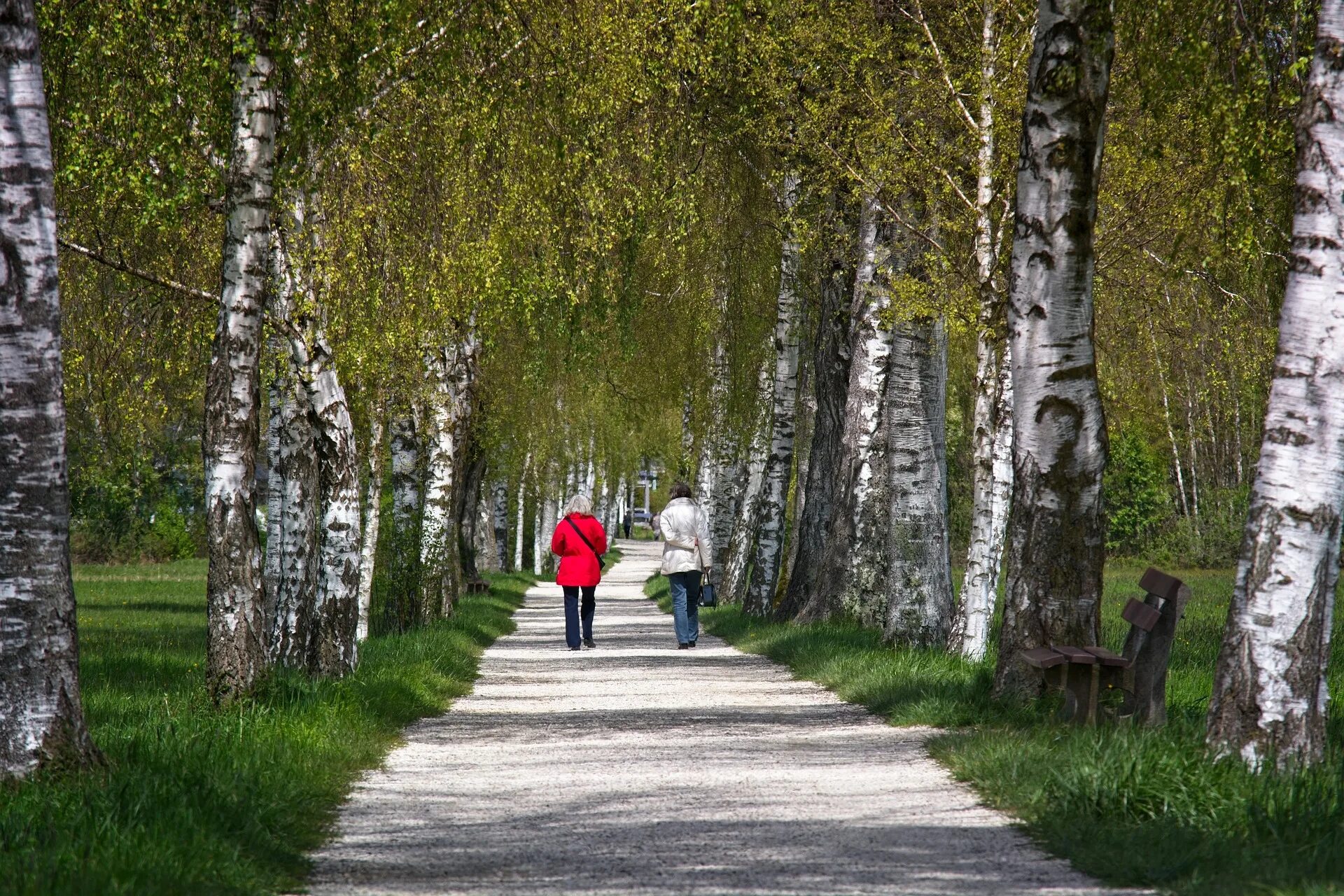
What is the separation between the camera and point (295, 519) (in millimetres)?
14297

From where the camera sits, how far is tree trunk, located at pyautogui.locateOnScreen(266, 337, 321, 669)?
14141mm

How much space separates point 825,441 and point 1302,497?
14.9 metres

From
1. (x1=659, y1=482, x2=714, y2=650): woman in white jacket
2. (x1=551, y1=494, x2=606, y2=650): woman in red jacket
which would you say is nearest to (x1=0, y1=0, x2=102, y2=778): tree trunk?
(x1=551, y1=494, x2=606, y2=650): woman in red jacket

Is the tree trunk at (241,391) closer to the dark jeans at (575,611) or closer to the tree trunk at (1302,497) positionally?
the tree trunk at (1302,497)

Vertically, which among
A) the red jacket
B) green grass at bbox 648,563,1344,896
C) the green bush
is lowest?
green grass at bbox 648,563,1344,896

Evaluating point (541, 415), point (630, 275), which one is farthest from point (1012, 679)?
point (541, 415)

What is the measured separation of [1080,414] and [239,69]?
18.8ft

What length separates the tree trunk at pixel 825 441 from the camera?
21.4m

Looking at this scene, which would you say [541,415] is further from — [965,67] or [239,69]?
[239,69]

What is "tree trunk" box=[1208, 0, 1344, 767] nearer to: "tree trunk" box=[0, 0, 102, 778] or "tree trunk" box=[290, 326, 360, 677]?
"tree trunk" box=[0, 0, 102, 778]

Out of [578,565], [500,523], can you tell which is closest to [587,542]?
[578,565]

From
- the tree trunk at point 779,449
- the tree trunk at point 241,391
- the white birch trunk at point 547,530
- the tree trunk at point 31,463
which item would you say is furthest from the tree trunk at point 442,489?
the white birch trunk at point 547,530

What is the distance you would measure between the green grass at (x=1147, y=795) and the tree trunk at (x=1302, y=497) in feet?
0.96

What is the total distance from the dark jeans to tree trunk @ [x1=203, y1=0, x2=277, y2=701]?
356 inches
